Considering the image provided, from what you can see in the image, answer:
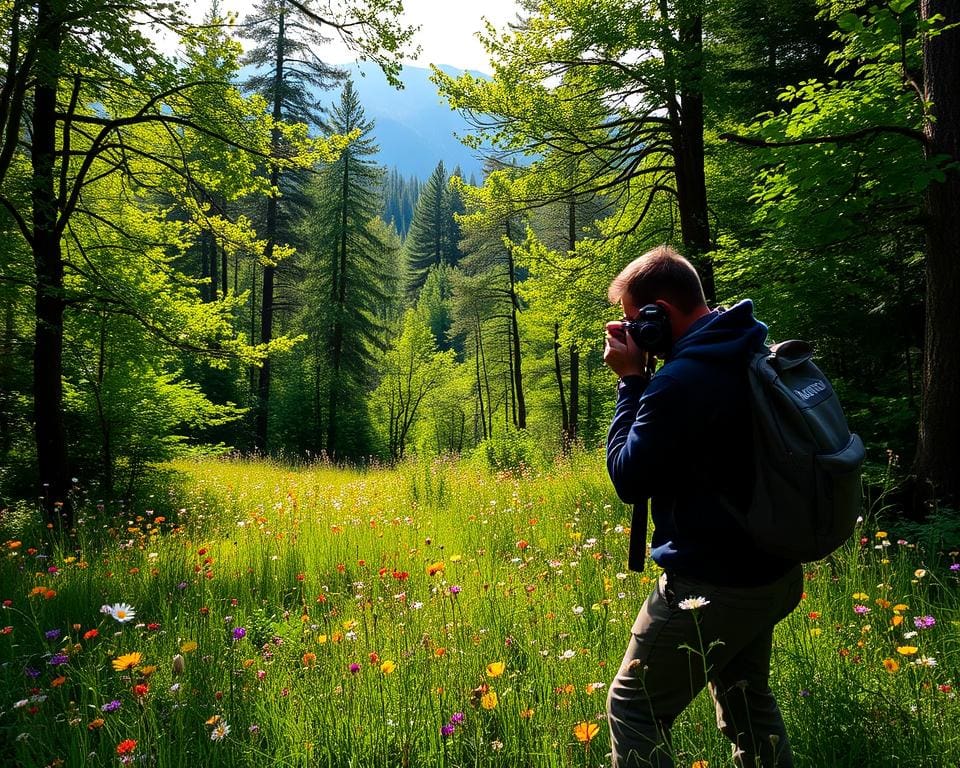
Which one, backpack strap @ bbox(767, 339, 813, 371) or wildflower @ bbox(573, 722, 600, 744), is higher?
backpack strap @ bbox(767, 339, 813, 371)

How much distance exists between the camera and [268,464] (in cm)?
1487

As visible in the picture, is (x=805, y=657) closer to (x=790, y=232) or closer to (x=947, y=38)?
(x=790, y=232)

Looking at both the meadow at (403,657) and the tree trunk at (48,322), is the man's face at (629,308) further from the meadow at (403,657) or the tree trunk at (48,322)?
the tree trunk at (48,322)

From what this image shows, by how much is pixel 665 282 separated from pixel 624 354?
271 millimetres

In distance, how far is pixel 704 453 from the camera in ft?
4.95

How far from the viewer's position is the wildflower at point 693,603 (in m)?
1.42

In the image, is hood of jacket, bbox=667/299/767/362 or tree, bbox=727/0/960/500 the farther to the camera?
tree, bbox=727/0/960/500

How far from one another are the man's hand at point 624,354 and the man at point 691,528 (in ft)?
0.15

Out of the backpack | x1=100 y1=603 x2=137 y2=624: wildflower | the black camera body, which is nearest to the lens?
the backpack

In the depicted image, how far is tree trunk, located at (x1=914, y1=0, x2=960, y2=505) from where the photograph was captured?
4320 millimetres

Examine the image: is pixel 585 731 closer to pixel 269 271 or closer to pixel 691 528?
pixel 691 528

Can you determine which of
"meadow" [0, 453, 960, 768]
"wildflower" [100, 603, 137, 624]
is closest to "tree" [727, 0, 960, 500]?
"meadow" [0, 453, 960, 768]

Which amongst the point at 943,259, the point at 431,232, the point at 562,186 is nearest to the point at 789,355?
the point at 943,259

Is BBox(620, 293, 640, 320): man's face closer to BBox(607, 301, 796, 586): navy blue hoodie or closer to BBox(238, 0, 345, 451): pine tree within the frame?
BBox(607, 301, 796, 586): navy blue hoodie
